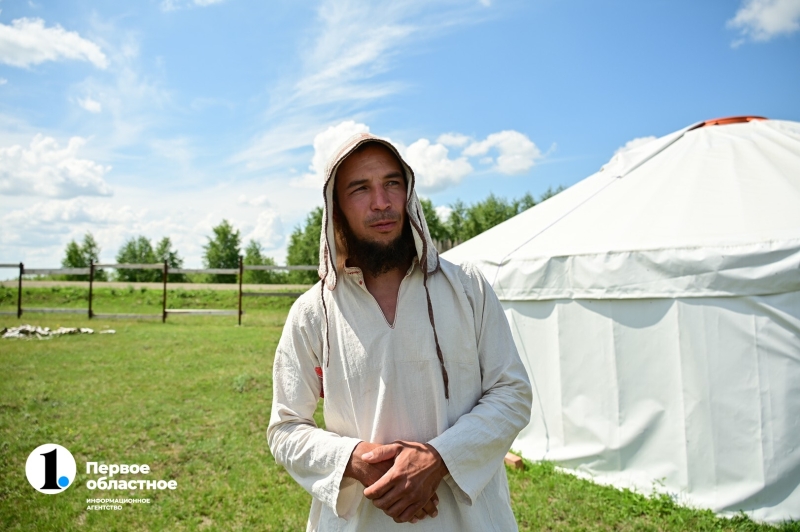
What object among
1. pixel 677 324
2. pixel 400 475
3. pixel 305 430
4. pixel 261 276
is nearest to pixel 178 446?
pixel 305 430

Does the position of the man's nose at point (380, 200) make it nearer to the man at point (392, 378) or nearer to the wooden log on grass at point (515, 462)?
the man at point (392, 378)

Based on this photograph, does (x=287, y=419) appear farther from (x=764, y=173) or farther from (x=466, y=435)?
(x=764, y=173)

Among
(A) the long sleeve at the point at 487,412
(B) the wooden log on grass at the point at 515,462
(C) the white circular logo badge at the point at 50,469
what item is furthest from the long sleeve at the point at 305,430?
(C) the white circular logo badge at the point at 50,469

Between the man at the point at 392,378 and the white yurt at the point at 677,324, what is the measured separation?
2360mm

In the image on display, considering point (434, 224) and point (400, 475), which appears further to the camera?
point (434, 224)

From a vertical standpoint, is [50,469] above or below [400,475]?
below

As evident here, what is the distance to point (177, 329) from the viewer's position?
11672mm

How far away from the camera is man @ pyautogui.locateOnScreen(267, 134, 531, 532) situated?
139cm

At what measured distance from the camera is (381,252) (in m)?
1.60

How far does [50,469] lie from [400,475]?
4.11 meters

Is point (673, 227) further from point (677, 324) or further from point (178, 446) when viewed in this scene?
point (178, 446)

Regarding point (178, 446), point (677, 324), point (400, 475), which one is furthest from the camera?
point (178, 446)

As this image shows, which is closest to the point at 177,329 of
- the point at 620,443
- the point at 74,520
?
the point at 74,520

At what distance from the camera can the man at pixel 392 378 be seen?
139 cm
